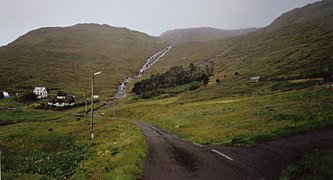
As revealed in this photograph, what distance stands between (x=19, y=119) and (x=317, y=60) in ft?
441

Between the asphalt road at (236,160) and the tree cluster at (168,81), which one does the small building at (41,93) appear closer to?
the tree cluster at (168,81)

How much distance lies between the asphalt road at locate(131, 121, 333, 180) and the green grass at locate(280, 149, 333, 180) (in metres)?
0.53

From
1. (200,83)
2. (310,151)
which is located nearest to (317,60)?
(200,83)

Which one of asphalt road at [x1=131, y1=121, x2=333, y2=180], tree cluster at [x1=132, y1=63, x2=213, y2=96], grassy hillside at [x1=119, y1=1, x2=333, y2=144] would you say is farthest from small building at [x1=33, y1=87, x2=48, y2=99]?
asphalt road at [x1=131, y1=121, x2=333, y2=180]

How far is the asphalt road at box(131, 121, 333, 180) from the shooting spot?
12797mm

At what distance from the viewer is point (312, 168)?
1191 cm

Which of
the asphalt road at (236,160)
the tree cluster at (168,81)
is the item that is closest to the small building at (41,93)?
the tree cluster at (168,81)

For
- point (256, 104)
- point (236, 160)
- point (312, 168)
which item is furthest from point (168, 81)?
point (312, 168)

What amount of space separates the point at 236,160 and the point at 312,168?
13.3 feet

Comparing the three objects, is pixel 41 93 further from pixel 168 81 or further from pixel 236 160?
pixel 236 160

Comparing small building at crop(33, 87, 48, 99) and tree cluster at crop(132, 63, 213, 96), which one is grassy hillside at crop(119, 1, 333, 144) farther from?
small building at crop(33, 87, 48, 99)

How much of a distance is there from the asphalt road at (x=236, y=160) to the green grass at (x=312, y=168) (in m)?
0.53

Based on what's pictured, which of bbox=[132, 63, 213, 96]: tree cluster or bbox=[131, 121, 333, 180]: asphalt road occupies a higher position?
Answer: bbox=[131, 121, 333, 180]: asphalt road

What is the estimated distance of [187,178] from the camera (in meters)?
12.4
